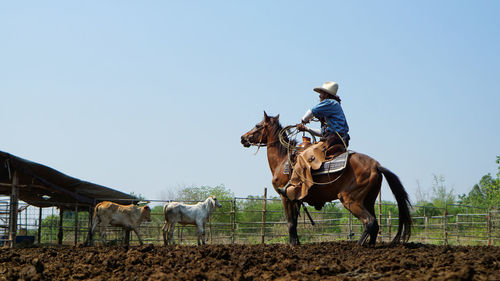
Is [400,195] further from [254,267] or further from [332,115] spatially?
[254,267]

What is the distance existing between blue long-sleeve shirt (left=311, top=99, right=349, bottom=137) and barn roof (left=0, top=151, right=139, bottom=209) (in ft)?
22.4

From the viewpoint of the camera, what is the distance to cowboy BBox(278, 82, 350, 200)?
8.15 metres

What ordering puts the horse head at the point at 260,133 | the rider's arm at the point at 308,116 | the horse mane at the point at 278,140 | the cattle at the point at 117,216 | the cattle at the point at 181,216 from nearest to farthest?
the rider's arm at the point at 308,116
the horse mane at the point at 278,140
the horse head at the point at 260,133
the cattle at the point at 181,216
the cattle at the point at 117,216

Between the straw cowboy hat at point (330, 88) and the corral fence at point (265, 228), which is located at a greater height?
the straw cowboy hat at point (330, 88)

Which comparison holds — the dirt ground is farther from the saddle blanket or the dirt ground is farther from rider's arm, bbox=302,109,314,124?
rider's arm, bbox=302,109,314,124

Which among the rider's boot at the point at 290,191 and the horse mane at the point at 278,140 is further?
the horse mane at the point at 278,140

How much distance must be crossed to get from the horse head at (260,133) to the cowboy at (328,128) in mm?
1356

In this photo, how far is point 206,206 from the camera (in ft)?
45.3

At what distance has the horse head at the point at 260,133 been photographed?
9844 millimetres

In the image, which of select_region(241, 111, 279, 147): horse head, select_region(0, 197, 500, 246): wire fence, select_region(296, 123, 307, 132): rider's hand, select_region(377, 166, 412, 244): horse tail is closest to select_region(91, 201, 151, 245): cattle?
select_region(0, 197, 500, 246): wire fence

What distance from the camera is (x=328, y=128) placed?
27.2 ft

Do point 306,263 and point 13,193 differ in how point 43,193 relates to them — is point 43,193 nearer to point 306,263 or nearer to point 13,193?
point 13,193

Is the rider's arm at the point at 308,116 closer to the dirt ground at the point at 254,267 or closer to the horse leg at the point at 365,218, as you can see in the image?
the horse leg at the point at 365,218

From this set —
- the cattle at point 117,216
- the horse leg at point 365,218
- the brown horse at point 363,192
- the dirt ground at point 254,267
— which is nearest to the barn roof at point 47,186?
the cattle at point 117,216
